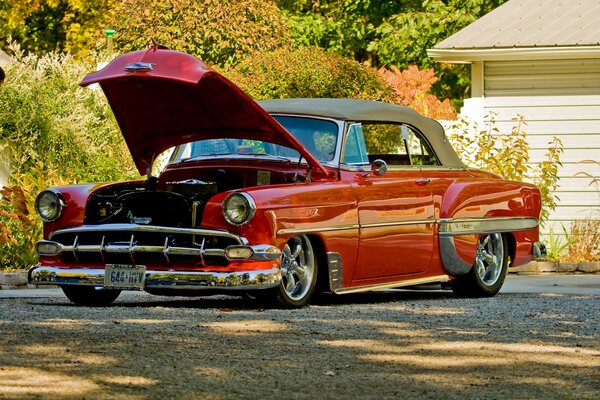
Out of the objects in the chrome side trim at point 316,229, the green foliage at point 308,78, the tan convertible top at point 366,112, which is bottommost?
the chrome side trim at point 316,229

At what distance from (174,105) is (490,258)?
350cm

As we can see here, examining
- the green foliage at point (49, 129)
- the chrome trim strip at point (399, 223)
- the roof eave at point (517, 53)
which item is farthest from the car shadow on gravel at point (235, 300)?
the roof eave at point (517, 53)

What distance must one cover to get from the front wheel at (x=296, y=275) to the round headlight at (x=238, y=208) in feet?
1.67

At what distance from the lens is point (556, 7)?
2448cm

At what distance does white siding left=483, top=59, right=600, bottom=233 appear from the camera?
22.5 metres

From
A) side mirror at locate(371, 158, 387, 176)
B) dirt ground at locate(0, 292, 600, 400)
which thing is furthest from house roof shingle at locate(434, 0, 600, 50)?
dirt ground at locate(0, 292, 600, 400)

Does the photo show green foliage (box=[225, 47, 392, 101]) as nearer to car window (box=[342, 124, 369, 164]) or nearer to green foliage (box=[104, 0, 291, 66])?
green foliage (box=[104, 0, 291, 66])

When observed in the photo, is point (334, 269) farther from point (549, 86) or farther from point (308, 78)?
point (308, 78)

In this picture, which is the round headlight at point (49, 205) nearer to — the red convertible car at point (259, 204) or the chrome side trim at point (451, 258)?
the red convertible car at point (259, 204)

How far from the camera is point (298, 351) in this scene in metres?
9.36

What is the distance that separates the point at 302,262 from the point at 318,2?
33206mm

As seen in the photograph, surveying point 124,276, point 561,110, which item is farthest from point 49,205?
point 561,110

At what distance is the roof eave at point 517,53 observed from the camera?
22.2m

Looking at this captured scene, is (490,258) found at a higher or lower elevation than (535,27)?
lower
